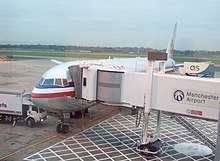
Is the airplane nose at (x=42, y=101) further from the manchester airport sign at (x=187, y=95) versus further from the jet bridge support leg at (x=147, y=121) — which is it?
the manchester airport sign at (x=187, y=95)

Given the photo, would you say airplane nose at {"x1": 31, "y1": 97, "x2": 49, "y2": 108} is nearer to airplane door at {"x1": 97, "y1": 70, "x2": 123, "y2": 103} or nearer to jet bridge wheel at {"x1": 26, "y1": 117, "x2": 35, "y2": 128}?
airplane door at {"x1": 97, "y1": 70, "x2": 123, "y2": 103}

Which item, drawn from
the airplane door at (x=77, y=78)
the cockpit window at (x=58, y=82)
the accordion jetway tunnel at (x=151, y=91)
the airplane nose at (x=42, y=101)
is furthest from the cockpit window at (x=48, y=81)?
the accordion jetway tunnel at (x=151, y=91)

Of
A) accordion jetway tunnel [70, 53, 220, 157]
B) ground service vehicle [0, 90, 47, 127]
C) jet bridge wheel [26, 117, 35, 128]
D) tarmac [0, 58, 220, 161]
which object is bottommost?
tarmac [0, 58, 220, 161]

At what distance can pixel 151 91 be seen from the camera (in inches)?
430

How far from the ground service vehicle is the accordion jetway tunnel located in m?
3.45

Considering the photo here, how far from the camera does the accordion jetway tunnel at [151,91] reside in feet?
32.9

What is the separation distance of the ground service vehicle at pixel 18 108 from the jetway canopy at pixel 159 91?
12.4 ft

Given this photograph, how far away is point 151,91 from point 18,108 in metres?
7.45

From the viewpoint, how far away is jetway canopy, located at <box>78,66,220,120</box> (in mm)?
9992

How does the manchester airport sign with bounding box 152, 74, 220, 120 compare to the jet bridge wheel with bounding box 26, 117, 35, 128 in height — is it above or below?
above

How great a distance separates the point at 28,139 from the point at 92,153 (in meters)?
3.21

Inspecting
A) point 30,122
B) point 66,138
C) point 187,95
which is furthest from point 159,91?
point 30,122

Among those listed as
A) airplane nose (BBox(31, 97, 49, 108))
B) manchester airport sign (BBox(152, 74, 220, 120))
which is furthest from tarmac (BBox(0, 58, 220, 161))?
manchester airport sign (BBox(152, 74, 220, 120))

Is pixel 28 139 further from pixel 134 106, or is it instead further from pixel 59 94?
pixel 134 106
